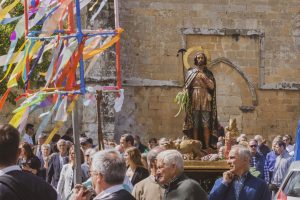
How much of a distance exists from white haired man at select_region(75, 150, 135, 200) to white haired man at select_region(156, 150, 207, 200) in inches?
69.8

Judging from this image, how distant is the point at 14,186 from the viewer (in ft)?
24.5

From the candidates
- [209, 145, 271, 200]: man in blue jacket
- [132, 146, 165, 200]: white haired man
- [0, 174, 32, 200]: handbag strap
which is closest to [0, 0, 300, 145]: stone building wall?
[132, 146, 165, 200]: white haired man

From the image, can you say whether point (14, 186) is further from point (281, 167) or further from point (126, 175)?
point (281, 167)

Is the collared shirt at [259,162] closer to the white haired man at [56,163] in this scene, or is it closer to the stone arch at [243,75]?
the white haired man at [56,163]

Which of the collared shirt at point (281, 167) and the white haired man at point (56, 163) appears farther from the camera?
the collared shirt at point (281, 167)

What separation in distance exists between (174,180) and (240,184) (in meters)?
1.26

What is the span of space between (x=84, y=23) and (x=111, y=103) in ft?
7.41

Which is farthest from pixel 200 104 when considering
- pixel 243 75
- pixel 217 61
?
pixel 243 75

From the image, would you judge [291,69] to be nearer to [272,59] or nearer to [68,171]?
[272,59]

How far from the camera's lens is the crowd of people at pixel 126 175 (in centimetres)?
757


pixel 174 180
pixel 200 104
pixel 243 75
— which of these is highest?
pixel 243 75

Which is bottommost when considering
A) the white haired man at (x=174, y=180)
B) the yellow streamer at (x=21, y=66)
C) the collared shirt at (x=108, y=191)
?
the white haired man at (x=174, y=180)

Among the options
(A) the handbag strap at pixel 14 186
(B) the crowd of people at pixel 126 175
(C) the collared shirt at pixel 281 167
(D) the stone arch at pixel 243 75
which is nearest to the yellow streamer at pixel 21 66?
(B) the crowd of people at pixel 126 175

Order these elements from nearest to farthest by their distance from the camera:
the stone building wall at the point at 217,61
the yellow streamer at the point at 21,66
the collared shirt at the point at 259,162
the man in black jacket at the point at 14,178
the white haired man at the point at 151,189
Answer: the man in black jacket at the point at 14,178 → the white haired man at the point at 151,189 → the yellow streamer at the point at 21,66 → the collared shirt at the point at 259,162 → the stone building wall at the point at 217,61
